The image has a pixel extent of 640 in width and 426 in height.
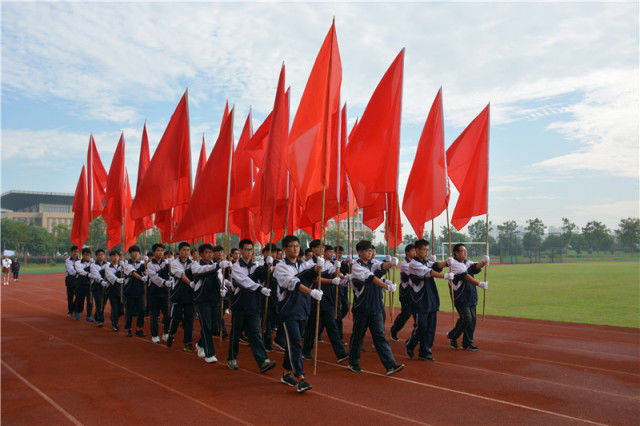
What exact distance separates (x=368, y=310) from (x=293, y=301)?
1169 millimetres

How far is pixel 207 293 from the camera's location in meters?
7.50

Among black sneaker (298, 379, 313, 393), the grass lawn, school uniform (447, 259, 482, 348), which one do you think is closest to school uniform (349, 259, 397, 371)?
black sneaker (298, 379, 313, 393)

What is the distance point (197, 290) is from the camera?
7.64m

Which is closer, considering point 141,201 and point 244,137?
point 141,201

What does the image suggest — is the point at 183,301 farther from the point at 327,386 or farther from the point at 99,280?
the point at 99,280

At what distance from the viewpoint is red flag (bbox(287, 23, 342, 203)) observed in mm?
7168

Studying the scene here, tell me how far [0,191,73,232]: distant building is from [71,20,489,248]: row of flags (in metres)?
82.2

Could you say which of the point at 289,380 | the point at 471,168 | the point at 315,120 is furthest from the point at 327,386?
the point at 471,168

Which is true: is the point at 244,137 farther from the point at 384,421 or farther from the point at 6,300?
the point at 6,300

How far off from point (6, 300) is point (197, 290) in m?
14.4

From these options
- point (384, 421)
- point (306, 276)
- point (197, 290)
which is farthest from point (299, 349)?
point (197, 290)

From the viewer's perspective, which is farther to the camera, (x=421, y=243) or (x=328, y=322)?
(x=328, y=322)

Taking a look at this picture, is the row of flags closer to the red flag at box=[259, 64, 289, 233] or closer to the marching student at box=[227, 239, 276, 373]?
the red flag at box=[259, 64, 289, 233]

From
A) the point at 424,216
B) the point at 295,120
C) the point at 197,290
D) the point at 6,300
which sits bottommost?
the point at 6,300
